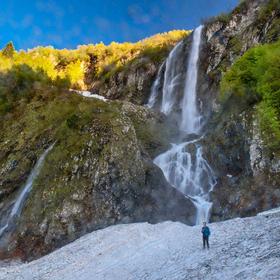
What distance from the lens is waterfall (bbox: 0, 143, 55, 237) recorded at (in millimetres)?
42356

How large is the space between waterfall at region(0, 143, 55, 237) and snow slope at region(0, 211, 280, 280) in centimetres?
845

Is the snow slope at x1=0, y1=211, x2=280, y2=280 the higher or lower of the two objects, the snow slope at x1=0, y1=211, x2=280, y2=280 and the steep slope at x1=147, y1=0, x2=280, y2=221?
the lower

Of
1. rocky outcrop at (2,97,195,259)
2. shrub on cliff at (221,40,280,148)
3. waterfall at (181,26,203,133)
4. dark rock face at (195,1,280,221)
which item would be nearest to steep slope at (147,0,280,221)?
dark rock face at (195,1,280,221)

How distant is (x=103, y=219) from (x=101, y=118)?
45.9 ft

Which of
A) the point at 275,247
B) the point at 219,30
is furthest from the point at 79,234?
the point at 219,30

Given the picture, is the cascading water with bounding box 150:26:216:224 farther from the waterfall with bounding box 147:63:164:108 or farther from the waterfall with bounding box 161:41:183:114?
the waterfall with bounding box 147:63:164:108

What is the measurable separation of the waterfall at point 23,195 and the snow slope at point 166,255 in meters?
8.45

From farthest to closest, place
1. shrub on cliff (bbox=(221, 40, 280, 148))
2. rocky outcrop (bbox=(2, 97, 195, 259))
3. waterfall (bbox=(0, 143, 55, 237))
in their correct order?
waterfall (bbox=(0, 143, 55, 237)) → shrub on cliff (bbox=(221, 40, 280, 148)) → rocky outcrop (bbox=(2, 97, 195, 259))

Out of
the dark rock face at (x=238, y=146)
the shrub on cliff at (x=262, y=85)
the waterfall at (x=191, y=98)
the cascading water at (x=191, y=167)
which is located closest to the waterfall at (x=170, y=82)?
the waterfall at (x=191, y=98)

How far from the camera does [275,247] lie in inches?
835

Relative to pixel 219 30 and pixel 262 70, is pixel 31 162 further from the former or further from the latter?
pixel 219 30

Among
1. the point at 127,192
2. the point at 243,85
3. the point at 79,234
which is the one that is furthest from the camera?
the point at 243,85

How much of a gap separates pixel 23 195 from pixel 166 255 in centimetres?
2265

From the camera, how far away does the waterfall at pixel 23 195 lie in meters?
42.4
